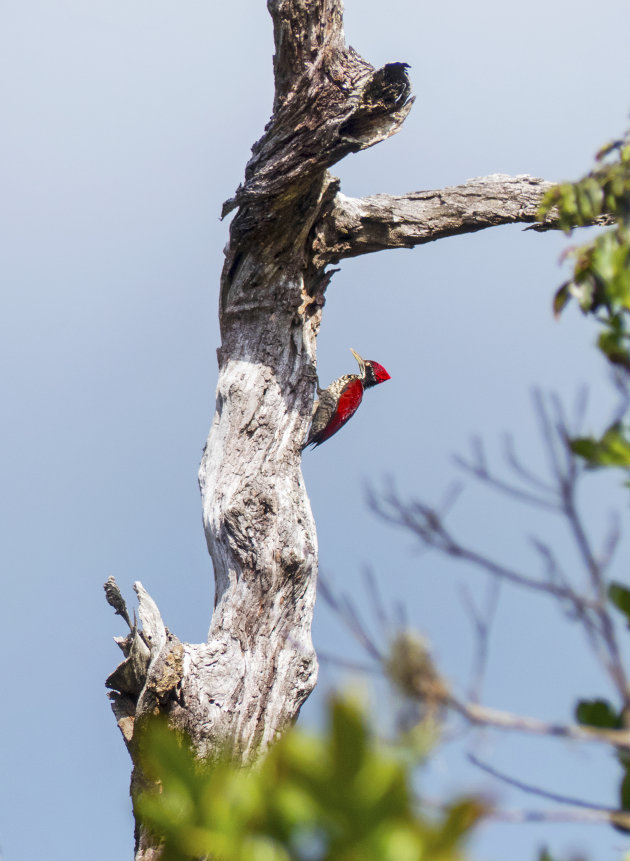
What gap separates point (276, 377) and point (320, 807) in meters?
3.37

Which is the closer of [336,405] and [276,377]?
[276,377]

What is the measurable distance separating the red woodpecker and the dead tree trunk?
117 centimetres

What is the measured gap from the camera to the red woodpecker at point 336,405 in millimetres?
5297

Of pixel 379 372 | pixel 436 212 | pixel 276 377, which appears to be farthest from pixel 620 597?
pixel 379 372

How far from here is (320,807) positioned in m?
0.49

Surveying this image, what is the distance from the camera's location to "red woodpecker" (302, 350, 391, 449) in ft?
17.4

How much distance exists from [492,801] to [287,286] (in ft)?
12.0

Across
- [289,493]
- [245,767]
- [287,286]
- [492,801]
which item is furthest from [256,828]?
[287,286]

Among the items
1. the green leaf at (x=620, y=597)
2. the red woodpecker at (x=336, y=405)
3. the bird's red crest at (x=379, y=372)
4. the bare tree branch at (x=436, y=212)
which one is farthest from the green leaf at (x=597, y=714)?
the bird's red crest at (x=379, y=372)

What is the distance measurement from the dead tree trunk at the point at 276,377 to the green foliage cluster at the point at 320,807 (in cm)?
225

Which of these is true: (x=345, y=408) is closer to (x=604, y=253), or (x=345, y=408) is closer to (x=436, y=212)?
(x=436, y=212)

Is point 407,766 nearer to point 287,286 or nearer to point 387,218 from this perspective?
point 287,286

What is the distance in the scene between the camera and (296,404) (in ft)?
12.5

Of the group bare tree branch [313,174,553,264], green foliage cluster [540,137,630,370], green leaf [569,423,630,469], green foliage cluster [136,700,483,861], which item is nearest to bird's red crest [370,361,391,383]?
bare tree branch [313,174,553,264]
